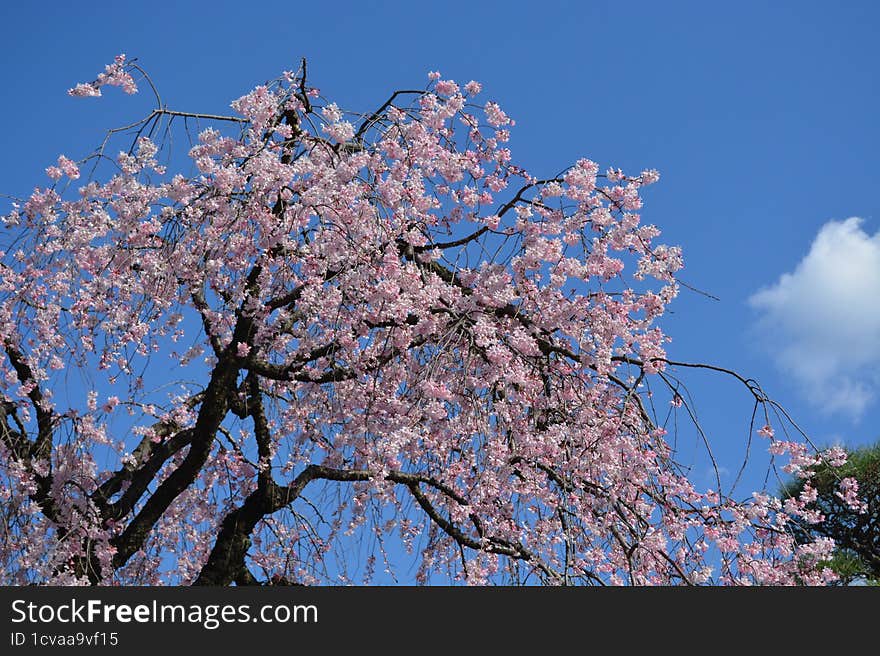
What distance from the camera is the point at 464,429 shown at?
528 cm

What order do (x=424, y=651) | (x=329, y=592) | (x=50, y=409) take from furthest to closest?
(x=50, y=409) → (x=329, y=592) → (x=424, y=651)

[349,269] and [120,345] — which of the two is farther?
[120,345]

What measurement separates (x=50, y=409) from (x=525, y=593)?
3.57 m

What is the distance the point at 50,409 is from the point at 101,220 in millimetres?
1379

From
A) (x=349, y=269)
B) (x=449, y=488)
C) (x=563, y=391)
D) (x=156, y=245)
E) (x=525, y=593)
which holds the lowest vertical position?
(x=525, y=593)

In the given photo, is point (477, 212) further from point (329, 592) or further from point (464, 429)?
point (329, 592)

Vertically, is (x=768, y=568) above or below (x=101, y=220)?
below

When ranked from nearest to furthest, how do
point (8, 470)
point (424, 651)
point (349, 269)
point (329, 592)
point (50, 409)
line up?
point (424, 651) < point (329, 592) < point (349, 269) < point (8, 470) < point (50, 409)

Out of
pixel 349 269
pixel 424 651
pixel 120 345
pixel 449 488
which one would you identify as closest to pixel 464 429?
pixel 449 488

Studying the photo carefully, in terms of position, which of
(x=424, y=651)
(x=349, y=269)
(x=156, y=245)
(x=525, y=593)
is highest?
(x=156, y=245)

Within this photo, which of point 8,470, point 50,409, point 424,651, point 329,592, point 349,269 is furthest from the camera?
point 50,409

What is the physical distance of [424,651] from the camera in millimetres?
3736

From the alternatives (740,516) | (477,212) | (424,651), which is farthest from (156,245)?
(740,516)

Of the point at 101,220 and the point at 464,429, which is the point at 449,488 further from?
the point at 101,220
